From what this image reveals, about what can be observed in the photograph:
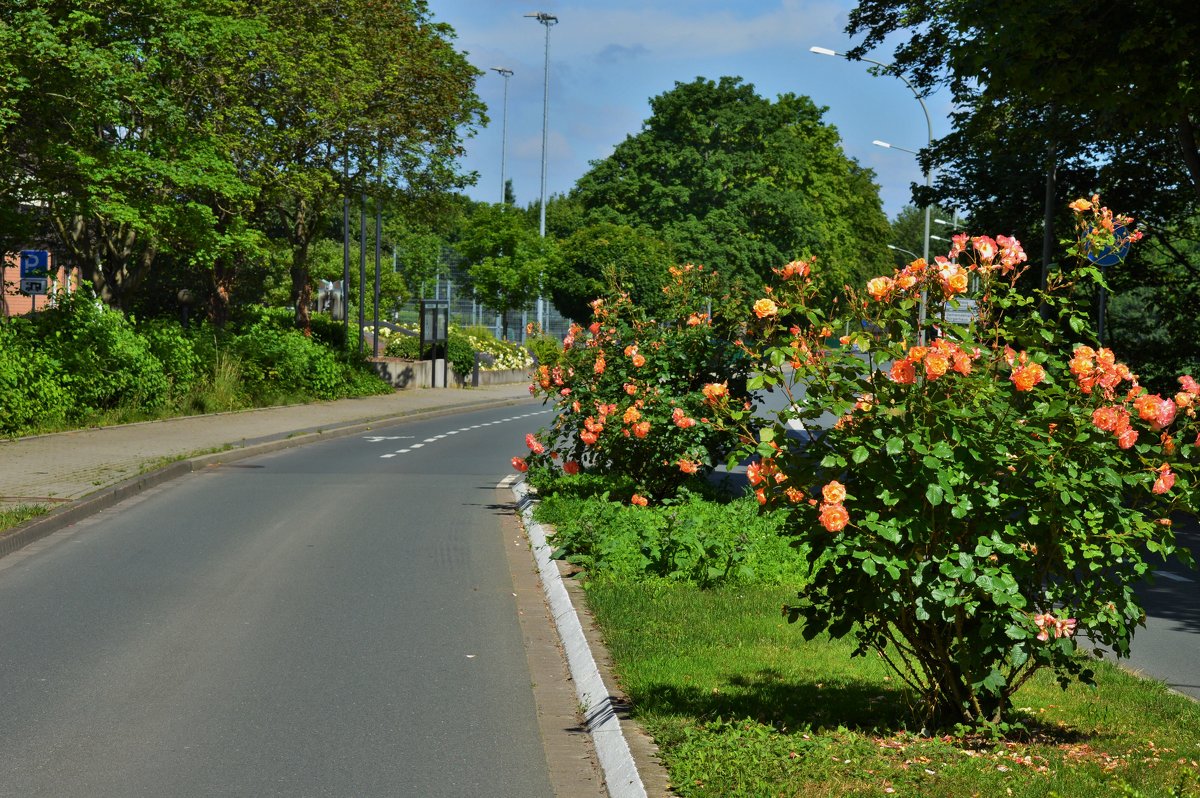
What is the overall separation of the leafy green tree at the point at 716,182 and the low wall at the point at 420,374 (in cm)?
1446

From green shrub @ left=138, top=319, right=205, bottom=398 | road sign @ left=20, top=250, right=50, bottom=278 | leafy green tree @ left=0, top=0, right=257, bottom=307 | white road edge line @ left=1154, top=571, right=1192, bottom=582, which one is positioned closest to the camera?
white road edge line @ left=1154, top=571, right=1192, bottom=582

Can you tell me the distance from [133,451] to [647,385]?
31.8ft

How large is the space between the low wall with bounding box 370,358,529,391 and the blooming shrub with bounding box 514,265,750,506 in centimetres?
2967

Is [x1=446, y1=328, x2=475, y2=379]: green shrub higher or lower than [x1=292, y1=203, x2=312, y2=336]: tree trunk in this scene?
lower

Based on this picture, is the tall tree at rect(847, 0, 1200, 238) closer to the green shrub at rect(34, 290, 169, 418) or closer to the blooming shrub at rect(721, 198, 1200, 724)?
the blooming shrub at rect(721, 198, 1200, 724)

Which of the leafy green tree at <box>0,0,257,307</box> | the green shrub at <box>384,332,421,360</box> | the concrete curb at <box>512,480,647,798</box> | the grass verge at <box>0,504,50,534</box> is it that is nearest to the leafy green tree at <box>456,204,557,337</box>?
the green shrub at <box>384,332,421,360</box>

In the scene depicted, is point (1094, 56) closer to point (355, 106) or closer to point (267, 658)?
point (267, 658)

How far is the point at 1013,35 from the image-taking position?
13.1 m

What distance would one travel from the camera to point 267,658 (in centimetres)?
795

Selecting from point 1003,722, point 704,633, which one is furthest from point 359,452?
point 1003,722

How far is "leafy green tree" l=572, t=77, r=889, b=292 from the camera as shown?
66.2m

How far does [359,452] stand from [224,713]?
16.9 m

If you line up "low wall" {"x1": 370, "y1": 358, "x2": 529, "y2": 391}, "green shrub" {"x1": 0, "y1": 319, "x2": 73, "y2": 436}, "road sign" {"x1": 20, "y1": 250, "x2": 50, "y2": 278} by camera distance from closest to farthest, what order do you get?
"green shrub" {"x1": 0, "y1": 319, "x2": 73, "y2": 436}, "road sign" {"x1": 20, "y1": 250, "x2": 50, "y2": 278}, "low wall" {"x1": 370, "y1": 358, "x2": 529, "y2": 391}

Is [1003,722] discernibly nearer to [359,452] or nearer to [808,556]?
[808,556]
